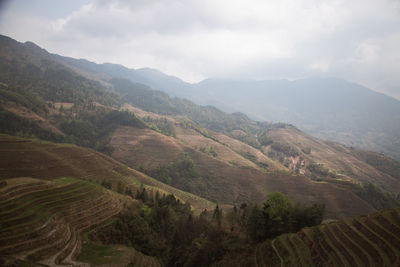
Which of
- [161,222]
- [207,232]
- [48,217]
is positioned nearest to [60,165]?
[48,217]

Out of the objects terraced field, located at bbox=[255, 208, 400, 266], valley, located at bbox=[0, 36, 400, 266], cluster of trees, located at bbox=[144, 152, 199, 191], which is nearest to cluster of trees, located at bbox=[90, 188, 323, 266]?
valley, located at bbox=[0, 36, 400, 266]

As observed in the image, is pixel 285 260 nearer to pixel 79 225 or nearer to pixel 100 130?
pixel 79 225

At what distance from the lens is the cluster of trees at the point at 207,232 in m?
36.8

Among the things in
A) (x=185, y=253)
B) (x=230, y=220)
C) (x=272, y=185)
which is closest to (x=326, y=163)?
(x=272, y=185)

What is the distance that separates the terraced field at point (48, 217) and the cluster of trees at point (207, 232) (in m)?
4.13

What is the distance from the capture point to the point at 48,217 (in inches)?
1321

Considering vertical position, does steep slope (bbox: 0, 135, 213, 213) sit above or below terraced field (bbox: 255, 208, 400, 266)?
below

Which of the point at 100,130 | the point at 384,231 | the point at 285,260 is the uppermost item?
the point at 384,231

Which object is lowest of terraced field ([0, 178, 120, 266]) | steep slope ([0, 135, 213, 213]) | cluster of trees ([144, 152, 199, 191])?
cluster of trees ([144, 152, 199, 191])

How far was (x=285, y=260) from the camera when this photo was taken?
90.9 ft

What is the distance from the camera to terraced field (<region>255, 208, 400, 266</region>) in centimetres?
2488

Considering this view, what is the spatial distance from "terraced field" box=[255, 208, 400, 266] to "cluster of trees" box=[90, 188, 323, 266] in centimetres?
501

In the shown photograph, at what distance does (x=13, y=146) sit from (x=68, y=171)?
21.9 m

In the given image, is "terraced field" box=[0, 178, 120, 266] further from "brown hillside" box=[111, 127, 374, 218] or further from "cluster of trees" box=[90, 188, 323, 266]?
"brown hillside" box=[111, 127, 374, 218]
